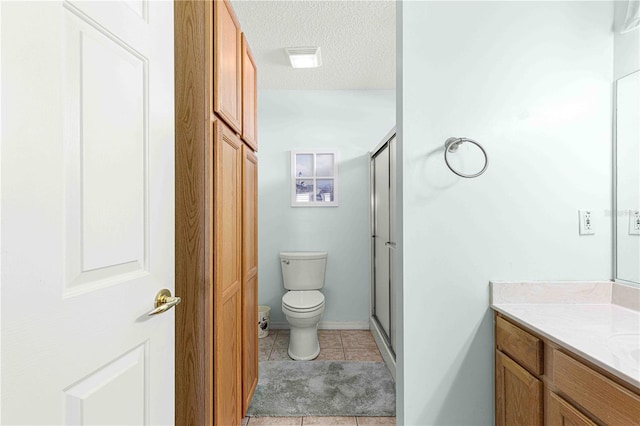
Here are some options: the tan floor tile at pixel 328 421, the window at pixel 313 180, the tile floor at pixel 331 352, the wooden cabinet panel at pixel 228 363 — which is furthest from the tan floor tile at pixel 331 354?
the window at pixel 313 180

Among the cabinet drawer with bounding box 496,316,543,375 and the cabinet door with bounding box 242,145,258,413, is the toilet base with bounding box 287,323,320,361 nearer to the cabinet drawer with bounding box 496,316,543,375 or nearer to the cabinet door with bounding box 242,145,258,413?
the cabinet door with bounding box 242,145,258,413

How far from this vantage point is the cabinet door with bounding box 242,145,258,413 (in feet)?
5.57

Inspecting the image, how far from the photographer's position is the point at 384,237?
262 cm

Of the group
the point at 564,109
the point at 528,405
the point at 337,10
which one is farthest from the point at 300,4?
the point at 528,405

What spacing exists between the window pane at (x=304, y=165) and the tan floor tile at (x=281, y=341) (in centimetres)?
160

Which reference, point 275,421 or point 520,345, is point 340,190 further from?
point 520,345

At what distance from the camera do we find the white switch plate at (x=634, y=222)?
4.17 feet

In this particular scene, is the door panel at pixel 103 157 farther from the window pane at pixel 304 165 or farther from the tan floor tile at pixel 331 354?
the window pane at pixel 304 165

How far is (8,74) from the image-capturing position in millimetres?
507

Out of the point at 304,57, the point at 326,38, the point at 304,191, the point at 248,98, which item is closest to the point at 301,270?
the point at 304,191

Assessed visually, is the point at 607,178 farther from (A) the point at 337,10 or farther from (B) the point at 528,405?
(A) the point at 337,10

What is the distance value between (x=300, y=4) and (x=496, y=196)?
5.29 feet

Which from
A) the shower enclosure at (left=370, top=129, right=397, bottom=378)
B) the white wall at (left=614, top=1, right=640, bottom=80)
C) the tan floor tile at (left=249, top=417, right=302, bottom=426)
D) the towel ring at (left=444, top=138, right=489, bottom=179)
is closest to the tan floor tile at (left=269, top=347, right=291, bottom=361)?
the tan floor tile at (left=249, top=417, right=302, bottom=426)

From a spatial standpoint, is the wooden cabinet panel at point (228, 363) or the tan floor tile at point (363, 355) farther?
the tan floor tile at point (363, 355)
